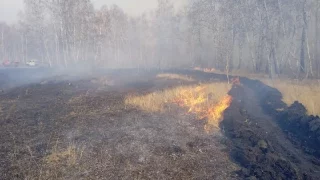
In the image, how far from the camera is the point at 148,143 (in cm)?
1185

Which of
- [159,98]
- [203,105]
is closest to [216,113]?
[203,105]

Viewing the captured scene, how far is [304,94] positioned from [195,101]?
25.2ft

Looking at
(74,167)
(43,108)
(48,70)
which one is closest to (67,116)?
(43,108)

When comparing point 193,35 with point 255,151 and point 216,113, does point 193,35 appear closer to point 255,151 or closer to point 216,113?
point 216,113

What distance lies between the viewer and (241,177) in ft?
29.8

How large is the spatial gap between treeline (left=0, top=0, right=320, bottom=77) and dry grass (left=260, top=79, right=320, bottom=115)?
4.97m

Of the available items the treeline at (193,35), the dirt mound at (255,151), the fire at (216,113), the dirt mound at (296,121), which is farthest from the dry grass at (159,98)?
the treeline at (193,35)

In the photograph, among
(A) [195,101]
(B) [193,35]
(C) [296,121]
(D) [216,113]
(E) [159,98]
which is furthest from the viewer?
(B) [193,35]

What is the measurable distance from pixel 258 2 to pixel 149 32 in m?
42.2

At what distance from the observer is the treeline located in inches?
1335

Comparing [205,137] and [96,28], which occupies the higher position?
[96,28]

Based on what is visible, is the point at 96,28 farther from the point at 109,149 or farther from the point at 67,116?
the point at 109,149

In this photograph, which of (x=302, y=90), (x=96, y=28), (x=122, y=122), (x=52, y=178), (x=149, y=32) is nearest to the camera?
(x=52, y=178)

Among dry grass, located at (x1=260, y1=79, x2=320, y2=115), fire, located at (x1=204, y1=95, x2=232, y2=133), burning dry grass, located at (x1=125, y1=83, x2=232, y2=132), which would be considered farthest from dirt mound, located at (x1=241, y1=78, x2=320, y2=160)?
burning dry grass, located at (x1=125, y1=83, x2=232, y2=132)
